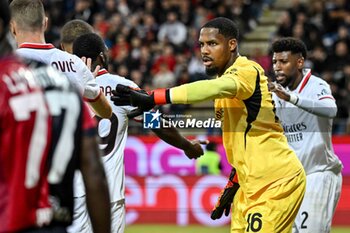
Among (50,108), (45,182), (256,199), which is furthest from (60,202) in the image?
(256,199)

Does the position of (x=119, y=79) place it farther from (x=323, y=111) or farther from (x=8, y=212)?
(x=8, y=212)

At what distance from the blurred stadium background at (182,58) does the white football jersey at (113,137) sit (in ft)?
20.3

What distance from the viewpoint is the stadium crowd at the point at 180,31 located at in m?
18.8

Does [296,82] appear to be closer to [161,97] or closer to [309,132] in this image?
[309,132]

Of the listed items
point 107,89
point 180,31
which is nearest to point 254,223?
point 107,89

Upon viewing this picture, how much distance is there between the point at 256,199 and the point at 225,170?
26.7 ft

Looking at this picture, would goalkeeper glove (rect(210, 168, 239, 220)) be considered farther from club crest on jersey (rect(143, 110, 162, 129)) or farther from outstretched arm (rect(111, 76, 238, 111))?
outstretched arm (rect(111, 76, 238, 111))

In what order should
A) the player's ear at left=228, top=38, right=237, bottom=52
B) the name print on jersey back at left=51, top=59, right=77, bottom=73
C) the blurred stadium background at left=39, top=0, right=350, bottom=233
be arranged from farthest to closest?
the blurred stadium background at left=39, top=0, right=350, bottom=233 → the player's ear at left=228, top=38, right=237, bottom=52 → the name print on jersey back at left=51, top=59, right=77, bottom=73

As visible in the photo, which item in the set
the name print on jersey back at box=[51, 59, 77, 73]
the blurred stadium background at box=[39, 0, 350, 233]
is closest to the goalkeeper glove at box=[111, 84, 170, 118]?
the name print on jersey back at box=[51, 59, 77, 73]

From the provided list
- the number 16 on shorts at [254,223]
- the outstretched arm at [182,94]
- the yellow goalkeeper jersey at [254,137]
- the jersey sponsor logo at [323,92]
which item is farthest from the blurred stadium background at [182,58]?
the outstretched arm at [182,94]

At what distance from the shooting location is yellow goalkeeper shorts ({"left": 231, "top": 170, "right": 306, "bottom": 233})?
6.85m

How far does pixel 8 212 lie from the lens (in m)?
3.62

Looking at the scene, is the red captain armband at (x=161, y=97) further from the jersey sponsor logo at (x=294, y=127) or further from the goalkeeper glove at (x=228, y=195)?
the jersey sponsor logo at (x=294, y=127)

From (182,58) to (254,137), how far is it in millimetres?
12998
